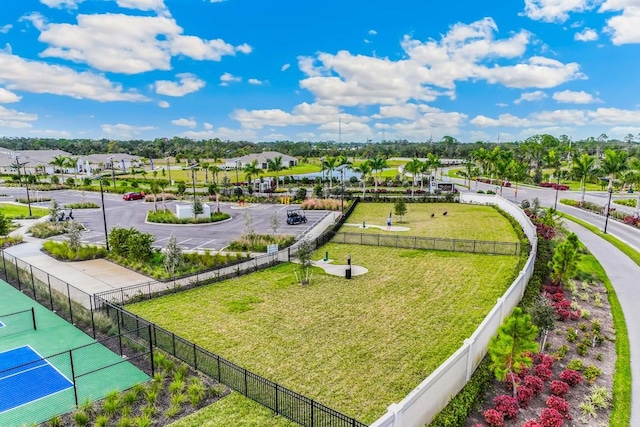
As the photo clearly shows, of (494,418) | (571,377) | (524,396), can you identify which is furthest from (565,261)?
(494,418)

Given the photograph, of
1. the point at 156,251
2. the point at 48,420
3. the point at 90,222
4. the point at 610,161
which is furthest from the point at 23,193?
the point at 610,161

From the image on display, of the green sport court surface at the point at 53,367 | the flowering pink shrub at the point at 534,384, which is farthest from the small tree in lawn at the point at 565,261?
the green sport court surface at the point at 53,367

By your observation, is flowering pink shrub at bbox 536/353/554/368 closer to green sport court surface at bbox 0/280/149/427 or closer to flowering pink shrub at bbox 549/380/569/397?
flowering pink shrub at bbox 549/380/569/397

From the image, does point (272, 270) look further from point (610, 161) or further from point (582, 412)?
point (610, 161)

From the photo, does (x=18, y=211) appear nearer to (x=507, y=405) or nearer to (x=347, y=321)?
(x=347, y=321)

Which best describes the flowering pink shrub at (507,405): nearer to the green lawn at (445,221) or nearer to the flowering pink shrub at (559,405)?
the flowering pink shrub at (559,405)

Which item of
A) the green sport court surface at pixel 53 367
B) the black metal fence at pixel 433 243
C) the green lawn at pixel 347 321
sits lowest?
the green sport court surface at pixel 53 367
